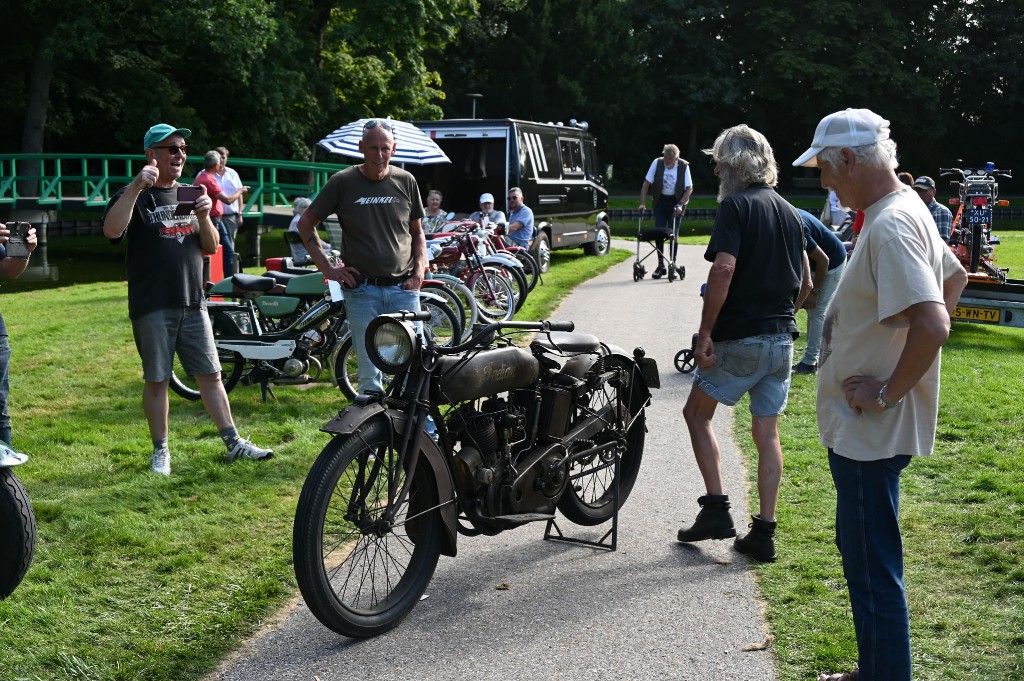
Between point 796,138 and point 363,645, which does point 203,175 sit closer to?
point 363,645

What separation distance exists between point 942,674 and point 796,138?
54617mm

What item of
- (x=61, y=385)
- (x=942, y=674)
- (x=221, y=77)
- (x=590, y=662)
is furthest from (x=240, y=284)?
(x=221, y=77)

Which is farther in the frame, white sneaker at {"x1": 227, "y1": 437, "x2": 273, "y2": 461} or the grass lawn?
white sneaker at {"x1": 227, "y1": 437, "x2": 273, "y2": 461}

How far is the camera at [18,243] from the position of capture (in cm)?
493

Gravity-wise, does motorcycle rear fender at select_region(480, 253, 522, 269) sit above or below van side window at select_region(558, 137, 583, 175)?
below

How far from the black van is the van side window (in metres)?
0.03

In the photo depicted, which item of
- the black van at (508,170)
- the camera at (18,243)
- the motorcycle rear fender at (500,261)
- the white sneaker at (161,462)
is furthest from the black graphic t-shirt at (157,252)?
the black van at (508,170)

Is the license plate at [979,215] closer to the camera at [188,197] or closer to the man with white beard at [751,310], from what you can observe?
the man with white beard at [751,310]

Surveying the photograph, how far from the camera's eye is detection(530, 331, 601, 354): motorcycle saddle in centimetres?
502

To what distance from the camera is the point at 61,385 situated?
30.3ft

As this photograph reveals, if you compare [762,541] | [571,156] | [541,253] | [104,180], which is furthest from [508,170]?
[104,180]

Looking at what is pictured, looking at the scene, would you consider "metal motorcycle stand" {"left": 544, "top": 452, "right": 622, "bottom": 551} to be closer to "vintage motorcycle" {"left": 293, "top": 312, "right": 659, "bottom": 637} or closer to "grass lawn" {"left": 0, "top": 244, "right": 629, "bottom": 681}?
"vintage motorcycle" {"left": 293, "top": 312, "right": 659, "bottom": 637}

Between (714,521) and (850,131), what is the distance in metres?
2.42

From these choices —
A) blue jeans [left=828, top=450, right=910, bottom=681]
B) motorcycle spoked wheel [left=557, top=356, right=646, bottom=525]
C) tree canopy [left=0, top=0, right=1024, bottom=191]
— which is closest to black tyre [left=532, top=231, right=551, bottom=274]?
motorcycle spoked wheel [left=557, top=356, right=646, bottom=525]
